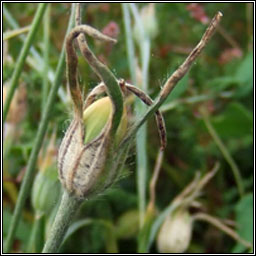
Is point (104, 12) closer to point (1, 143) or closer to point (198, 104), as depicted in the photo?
point (198, 104)

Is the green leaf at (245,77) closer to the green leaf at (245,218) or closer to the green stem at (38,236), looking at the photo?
the green leaf at (245,218)

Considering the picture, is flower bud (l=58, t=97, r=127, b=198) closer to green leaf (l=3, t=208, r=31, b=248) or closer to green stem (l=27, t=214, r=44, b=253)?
green stem (l=27, t=214, r=44, b=253)

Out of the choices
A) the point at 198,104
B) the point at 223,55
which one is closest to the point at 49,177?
the point at 198,104

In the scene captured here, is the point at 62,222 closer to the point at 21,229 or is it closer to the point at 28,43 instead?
the point at 28,43

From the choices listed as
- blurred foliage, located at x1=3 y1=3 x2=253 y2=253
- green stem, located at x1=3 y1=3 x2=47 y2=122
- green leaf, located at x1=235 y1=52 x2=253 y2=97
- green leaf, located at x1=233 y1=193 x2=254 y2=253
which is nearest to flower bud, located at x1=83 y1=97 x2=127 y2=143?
green stem, located at x1=3 y1=3 x2=47 y2=122

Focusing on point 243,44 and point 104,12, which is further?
point 243,44

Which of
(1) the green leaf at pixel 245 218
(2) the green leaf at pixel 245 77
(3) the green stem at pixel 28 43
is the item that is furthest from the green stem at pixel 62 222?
(2) the green leaf at pixel 245 77
